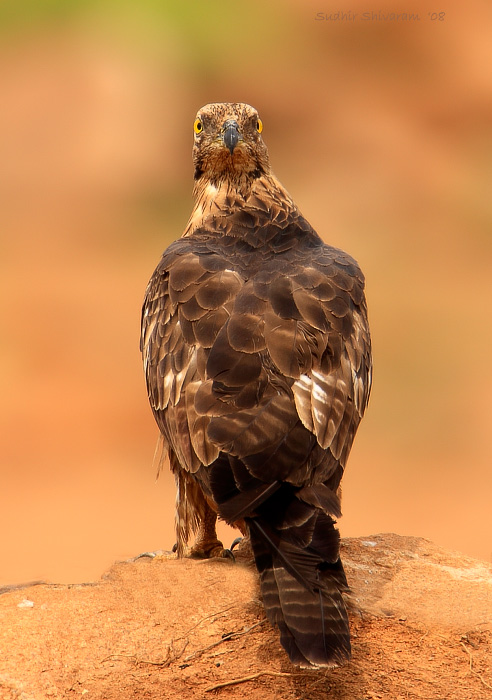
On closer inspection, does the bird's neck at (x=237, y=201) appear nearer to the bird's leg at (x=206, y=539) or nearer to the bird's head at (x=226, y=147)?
the bird's head at (x=226, y=147)

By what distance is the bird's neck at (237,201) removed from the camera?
24.4ft

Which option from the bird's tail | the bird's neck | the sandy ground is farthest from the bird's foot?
the bird's neck

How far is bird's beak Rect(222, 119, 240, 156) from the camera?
291 inches

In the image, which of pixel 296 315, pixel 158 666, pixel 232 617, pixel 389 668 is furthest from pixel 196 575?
pixel 296 315

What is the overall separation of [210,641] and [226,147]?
13.2 ft

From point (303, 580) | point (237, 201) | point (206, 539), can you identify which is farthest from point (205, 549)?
point (237, 201)

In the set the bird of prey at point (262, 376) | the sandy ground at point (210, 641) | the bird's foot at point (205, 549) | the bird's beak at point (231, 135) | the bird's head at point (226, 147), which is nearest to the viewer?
the sandy ground at point (210, 641)

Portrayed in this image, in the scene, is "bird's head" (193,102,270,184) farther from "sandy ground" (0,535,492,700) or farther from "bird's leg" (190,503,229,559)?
"sandy ground" (0,535,492,700)

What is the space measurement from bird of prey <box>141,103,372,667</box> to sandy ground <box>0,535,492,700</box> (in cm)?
42

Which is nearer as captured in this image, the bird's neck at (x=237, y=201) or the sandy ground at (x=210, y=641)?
the sandy ground at (x=210, y=641)

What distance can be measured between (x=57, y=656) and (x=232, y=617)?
974mm

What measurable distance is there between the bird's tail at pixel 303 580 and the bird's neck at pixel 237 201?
2.94 meters

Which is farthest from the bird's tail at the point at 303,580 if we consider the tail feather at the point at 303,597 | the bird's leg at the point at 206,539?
the bird's leg at the point at 206,539

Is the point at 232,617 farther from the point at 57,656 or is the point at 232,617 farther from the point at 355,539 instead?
Result: the point at 355,539
